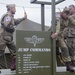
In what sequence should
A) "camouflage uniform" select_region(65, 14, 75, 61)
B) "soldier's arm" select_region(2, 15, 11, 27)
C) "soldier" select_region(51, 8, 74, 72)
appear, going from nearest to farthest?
"soldier's arm" select_region(2, 15, 11, 27)
"soldier" select_region(51, 8, 74, 72)
"camouflage uniform" select_region(65, 14, 75, 61)

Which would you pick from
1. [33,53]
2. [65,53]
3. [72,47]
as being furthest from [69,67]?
[33,53]

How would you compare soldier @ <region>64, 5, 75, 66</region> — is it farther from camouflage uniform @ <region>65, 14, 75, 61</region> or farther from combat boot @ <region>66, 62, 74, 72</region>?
combat boot @ <region>66, 62, 74, 72</region>

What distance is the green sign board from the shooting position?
579cm

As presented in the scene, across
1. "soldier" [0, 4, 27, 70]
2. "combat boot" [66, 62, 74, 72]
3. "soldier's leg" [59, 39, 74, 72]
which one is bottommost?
"combat boot" [66, 62, 74, 72]

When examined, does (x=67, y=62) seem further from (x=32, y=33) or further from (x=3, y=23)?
(x=3, y=23)

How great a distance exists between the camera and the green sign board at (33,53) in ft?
19.0

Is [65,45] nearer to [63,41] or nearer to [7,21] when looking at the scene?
[63,41]

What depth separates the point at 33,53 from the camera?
587cm

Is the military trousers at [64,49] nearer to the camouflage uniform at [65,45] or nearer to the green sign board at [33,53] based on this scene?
the camouflage uniform at [65,45]

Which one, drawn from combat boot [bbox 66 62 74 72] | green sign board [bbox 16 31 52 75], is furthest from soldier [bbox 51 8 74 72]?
green sign board [bbox 16 31 52 75]

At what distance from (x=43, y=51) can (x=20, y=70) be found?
55cm

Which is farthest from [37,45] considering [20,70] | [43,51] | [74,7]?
[74,7]

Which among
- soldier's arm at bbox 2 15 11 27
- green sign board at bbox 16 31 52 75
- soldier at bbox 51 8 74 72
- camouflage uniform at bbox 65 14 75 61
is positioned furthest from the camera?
camouflage uniform at bbox 65 14 75 61

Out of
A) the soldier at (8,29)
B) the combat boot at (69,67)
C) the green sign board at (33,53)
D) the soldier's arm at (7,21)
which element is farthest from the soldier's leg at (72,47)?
the soldier's arm at (7,21)
